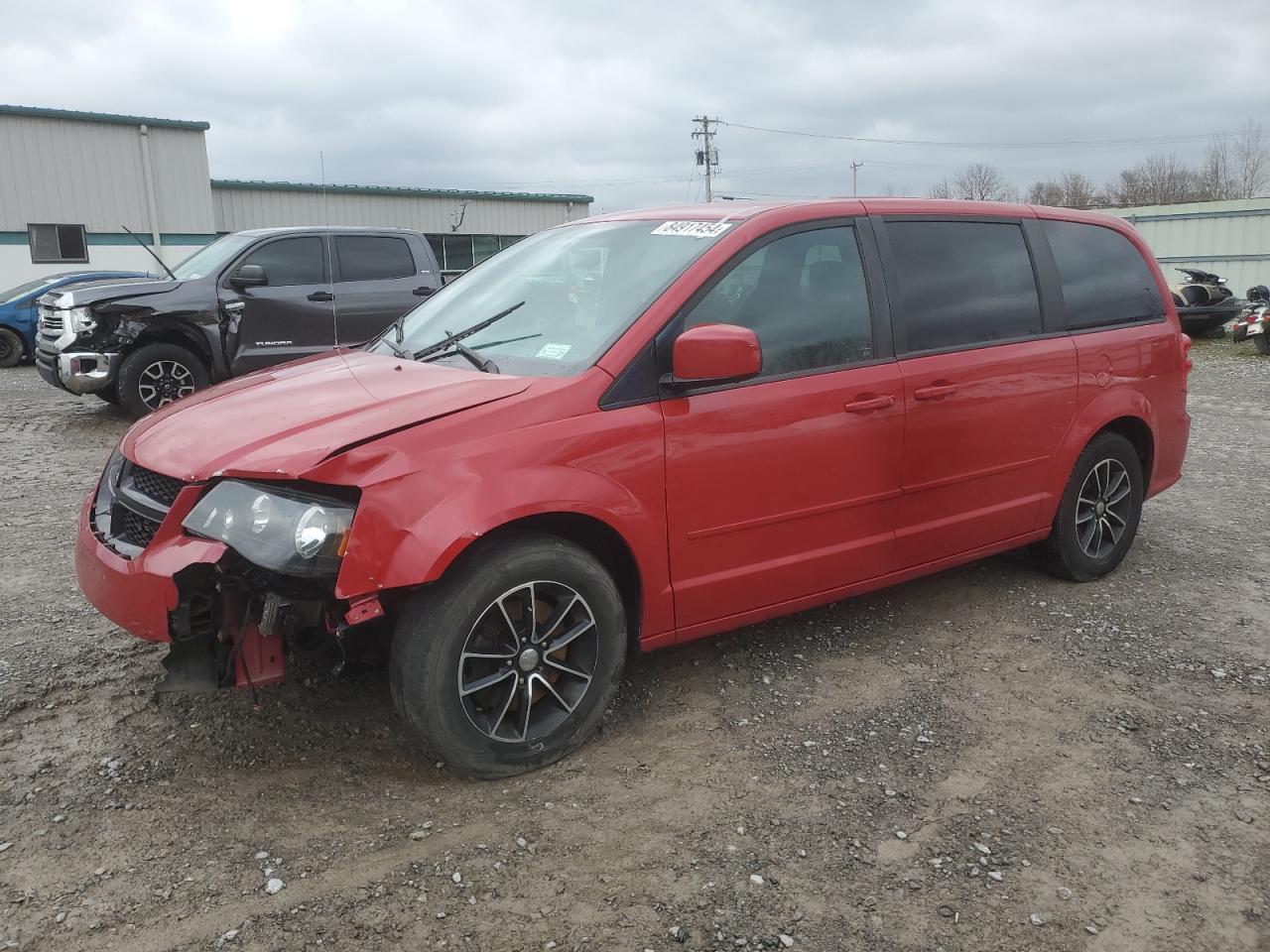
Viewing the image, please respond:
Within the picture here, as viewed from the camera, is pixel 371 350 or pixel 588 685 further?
pixel 371 350

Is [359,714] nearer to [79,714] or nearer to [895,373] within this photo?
[79,714]

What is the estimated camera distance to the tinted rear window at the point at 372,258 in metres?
10.2

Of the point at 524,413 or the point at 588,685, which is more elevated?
the point at 524,413

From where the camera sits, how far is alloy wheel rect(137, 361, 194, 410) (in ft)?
31.0

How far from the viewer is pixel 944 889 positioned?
266cm

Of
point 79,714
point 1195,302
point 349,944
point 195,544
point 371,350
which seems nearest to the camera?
point 349,944

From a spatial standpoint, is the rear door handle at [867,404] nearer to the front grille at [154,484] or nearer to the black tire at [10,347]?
the front grille at [154,484]

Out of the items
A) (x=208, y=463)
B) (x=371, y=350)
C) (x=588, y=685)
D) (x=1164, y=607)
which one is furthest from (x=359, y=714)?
(x=1164, y=607)

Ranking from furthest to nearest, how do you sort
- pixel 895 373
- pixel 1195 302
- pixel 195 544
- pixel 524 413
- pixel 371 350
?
pixel 1195 302
pixel 371 350
pixel 895 373
pixel 524 413
pixel 195 544

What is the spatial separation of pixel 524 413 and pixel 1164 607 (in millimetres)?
3371

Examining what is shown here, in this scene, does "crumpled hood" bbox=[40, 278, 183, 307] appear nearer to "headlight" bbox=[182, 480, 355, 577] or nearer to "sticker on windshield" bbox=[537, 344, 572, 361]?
"sticker on windshield" bbox=[537, 344, 572, 361]

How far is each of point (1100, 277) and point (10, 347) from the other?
17156 millimetres

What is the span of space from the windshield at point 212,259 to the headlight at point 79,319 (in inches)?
34.8

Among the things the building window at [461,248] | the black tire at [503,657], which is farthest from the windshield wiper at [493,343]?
the building window at [461,248]
